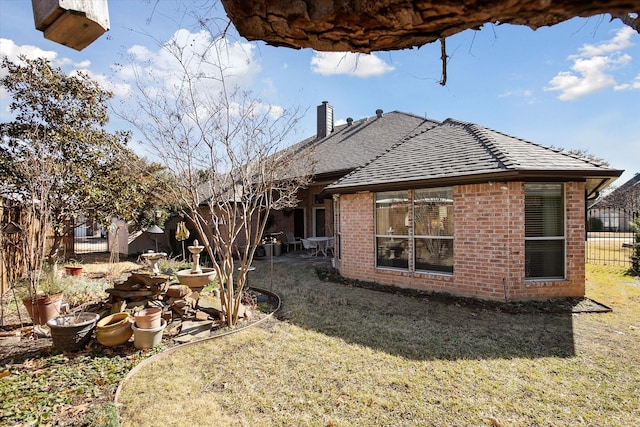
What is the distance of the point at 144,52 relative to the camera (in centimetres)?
592

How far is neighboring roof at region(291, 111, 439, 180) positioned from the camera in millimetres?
13628

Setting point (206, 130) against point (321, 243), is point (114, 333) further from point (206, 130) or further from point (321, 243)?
point (321, 243)

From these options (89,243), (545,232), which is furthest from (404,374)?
(89,243)

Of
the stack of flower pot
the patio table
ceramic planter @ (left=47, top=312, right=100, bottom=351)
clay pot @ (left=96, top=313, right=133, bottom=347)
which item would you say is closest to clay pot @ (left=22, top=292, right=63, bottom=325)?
ceramic planter @ (left=47, top=312, right=100, bottom=351)

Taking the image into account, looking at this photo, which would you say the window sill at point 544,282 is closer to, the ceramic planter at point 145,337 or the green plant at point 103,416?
the ceramic planter at point 145,337

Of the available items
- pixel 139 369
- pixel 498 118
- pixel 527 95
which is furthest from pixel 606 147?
pixel 139 369

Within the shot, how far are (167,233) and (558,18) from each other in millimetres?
17526

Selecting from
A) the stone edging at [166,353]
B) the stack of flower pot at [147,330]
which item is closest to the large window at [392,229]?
the stone edging at [166,353]

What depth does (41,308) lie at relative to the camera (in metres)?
5.53

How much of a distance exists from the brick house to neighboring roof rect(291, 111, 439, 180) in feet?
11.4

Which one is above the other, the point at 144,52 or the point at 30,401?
the point at 144,52

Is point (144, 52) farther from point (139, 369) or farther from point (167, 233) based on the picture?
point (167, 233)

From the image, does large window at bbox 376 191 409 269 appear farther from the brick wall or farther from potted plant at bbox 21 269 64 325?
potted plant at bbox 21 269 64 325

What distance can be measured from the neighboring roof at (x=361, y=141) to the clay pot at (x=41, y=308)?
9.90 meters
